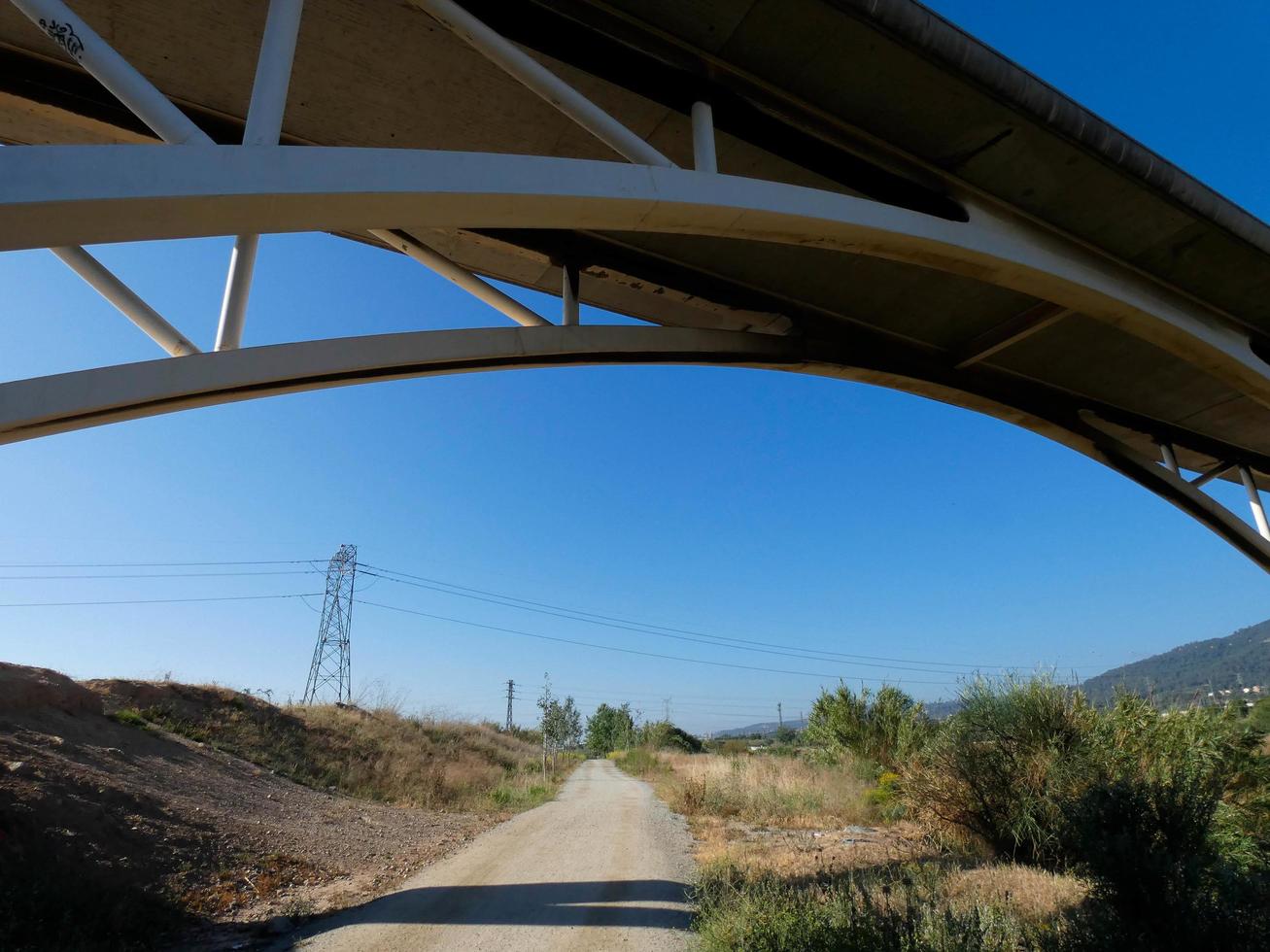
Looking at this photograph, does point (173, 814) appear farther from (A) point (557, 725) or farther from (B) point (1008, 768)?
(A) point (557, 725)

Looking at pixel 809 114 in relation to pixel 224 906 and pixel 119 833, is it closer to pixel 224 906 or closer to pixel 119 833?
pixel 224 906

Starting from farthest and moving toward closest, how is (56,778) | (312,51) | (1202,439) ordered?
(1202,439) < (56,778) < (312,51)

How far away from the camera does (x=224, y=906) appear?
21.5ft

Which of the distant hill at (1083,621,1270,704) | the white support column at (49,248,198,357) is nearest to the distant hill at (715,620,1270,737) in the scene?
the distant hill at (1083,621,1270,704)

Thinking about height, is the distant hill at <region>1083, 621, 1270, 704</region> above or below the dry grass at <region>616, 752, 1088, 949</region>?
above

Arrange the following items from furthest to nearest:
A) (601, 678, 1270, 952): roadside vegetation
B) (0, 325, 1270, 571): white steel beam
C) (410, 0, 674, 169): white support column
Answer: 1. (601, 678, 1270, 952): roadside vegetation
2. (0, 325, 1270, 571): white steel beam
3. (410, 0, 674, 169): white support column

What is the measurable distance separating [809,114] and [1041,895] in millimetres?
6267

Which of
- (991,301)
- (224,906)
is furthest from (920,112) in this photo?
(224,906)

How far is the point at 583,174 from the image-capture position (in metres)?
3.12

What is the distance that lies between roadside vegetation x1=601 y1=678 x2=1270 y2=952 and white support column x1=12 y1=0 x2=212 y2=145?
5.14 meters

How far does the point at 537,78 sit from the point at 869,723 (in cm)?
1880

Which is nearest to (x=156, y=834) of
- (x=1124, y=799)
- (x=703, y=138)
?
(x=703, y=138)

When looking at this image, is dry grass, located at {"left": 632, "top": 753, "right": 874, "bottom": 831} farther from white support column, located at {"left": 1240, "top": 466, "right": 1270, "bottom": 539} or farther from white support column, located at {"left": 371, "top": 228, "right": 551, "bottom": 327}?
white support column, located at {"left": 371, "top": 228, "right": 551, "bottom": 327}

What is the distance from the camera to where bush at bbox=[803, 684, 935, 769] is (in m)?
16.5
